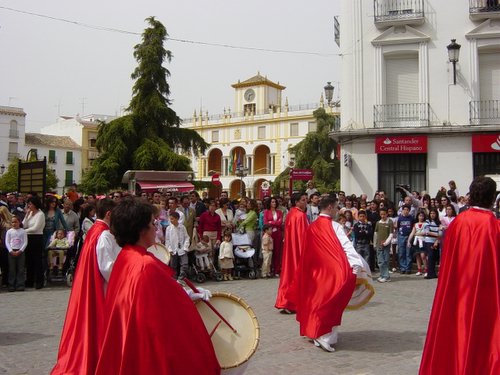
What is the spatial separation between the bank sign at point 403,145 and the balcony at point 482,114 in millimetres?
1820

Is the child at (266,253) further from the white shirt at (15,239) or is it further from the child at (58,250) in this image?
the white shirt at (15,239)

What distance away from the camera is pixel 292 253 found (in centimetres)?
919

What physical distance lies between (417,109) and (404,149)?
1.53 meters

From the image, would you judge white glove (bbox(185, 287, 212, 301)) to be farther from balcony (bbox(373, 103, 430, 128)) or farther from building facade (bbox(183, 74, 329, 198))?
building facade (bbox(183, 74, 329, 198))

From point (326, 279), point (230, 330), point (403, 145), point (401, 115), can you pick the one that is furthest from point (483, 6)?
point (230, 330)

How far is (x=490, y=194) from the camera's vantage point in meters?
4.72

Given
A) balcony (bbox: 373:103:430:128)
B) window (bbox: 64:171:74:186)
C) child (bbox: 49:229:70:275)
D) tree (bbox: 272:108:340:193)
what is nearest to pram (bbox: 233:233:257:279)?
child (bbox: 49:229:70:275)

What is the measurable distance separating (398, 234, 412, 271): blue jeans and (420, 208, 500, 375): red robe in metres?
9.64

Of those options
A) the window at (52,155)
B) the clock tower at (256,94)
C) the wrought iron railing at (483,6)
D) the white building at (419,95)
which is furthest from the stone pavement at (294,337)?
the clock tower at (256,94)

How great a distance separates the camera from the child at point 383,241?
13.3 metres

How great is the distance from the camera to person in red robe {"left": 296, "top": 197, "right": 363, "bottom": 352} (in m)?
6.95

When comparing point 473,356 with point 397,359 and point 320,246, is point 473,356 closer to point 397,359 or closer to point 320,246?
point 397,359

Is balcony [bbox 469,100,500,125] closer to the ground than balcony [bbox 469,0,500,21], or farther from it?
closer to the ground

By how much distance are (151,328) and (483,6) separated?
798 inches
